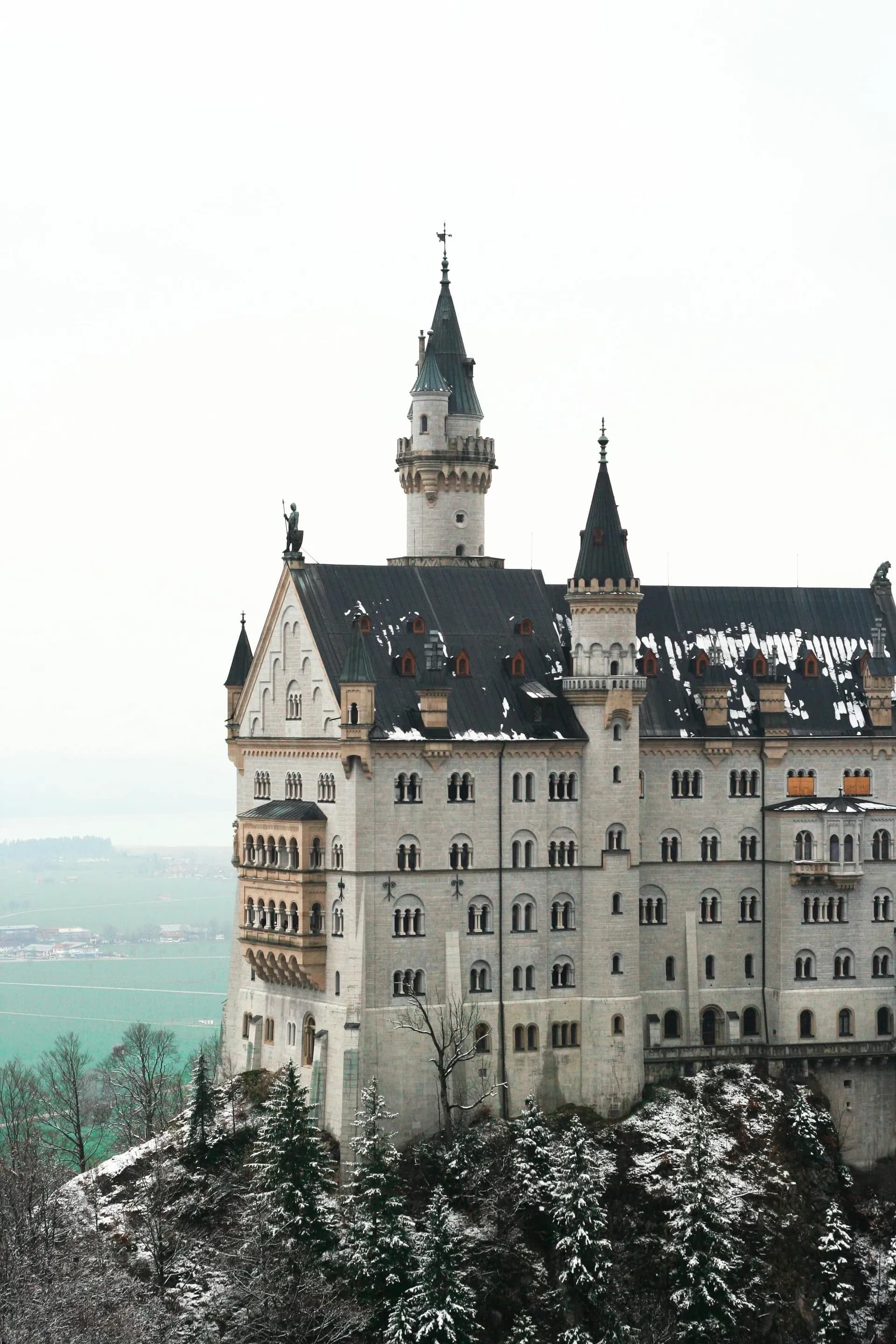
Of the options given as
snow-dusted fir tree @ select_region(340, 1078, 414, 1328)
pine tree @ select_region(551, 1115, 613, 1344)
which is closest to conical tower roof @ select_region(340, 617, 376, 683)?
snow-dusted fir tree @ select_region(340, 1078, 414, 1328)

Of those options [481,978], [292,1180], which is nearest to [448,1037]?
[481,978]

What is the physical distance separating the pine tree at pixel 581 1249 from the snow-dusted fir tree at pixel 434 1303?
5.11m

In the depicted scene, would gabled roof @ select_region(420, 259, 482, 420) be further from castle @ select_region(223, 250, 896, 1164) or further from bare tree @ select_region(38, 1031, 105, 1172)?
bare tree @ select_region(38, 1031, 105, 1172)

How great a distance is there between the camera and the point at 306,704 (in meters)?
118

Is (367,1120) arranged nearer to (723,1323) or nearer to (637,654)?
(723,1323)

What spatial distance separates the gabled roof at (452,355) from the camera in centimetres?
13362

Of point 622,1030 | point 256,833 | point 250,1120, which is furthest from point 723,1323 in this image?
point 256,833

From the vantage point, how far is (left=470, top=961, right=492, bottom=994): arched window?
4542 inches

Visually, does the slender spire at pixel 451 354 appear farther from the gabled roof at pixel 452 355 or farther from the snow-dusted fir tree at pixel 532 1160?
the snow-dusted fir tree at pixel 532 1160

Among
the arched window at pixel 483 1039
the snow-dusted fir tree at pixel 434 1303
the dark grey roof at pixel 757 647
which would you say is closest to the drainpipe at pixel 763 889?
the dark grey roof at pixel 757 647

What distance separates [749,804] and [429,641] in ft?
62.8

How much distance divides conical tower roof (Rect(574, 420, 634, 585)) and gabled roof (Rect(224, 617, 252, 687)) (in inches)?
782

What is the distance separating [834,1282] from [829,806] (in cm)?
2396

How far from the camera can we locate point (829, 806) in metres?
122
